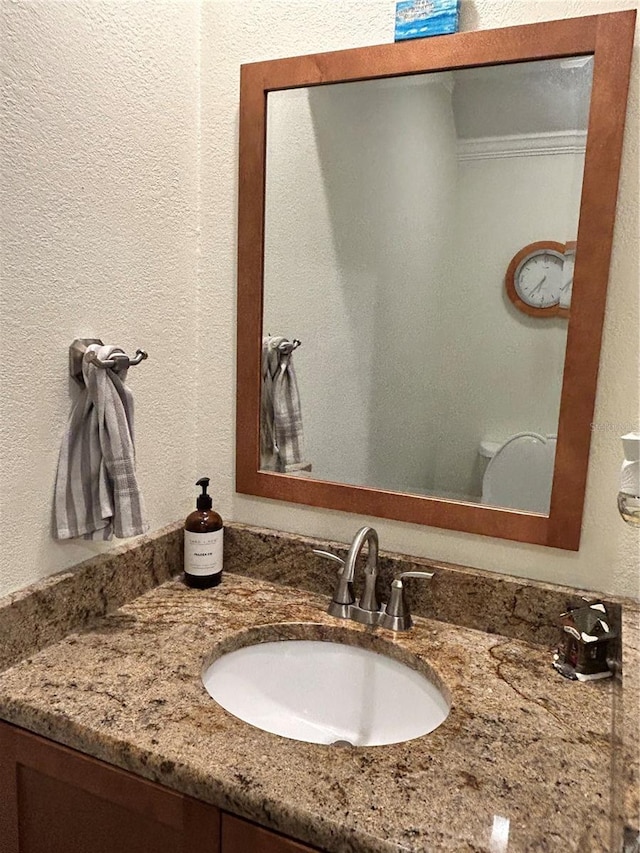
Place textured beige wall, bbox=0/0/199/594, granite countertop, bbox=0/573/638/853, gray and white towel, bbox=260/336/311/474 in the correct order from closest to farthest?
1. granite countertop, bbox=0/573/638/853
2. textured beige wall, bbox=0/0/199/594
3. gray and white towel, bbox=260/336/311/474

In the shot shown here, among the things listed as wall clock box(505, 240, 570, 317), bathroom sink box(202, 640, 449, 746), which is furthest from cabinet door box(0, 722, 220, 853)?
wall clock box(505, 240, 570, 317)

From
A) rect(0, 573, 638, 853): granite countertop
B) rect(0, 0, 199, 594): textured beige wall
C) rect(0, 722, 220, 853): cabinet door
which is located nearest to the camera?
rect(0, 573, 638, 853): granite countertop

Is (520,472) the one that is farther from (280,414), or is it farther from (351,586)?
(280,414)

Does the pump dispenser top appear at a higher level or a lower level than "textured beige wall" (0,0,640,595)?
lower

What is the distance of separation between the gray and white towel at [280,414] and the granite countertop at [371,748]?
1.06 feet

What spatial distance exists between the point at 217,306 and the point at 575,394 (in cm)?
71

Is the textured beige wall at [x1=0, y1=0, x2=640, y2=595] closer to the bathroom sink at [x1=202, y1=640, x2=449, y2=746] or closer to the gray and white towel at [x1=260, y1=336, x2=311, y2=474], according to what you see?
the gray and white towel at [x1=260, y1=336, x2=311, y2=474]

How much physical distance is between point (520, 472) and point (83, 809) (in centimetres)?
84

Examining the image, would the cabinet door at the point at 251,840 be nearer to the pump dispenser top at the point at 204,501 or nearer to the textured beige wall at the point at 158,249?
the textured beige wall at the point at 158,249

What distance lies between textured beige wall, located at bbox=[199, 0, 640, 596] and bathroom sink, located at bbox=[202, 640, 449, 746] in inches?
9.0

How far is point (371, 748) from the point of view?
857mm

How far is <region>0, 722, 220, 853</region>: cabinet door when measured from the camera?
84 cm

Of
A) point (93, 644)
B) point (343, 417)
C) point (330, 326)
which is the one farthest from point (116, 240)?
point (93, 644)

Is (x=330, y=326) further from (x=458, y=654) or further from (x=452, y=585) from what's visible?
(x=458, y=654)
